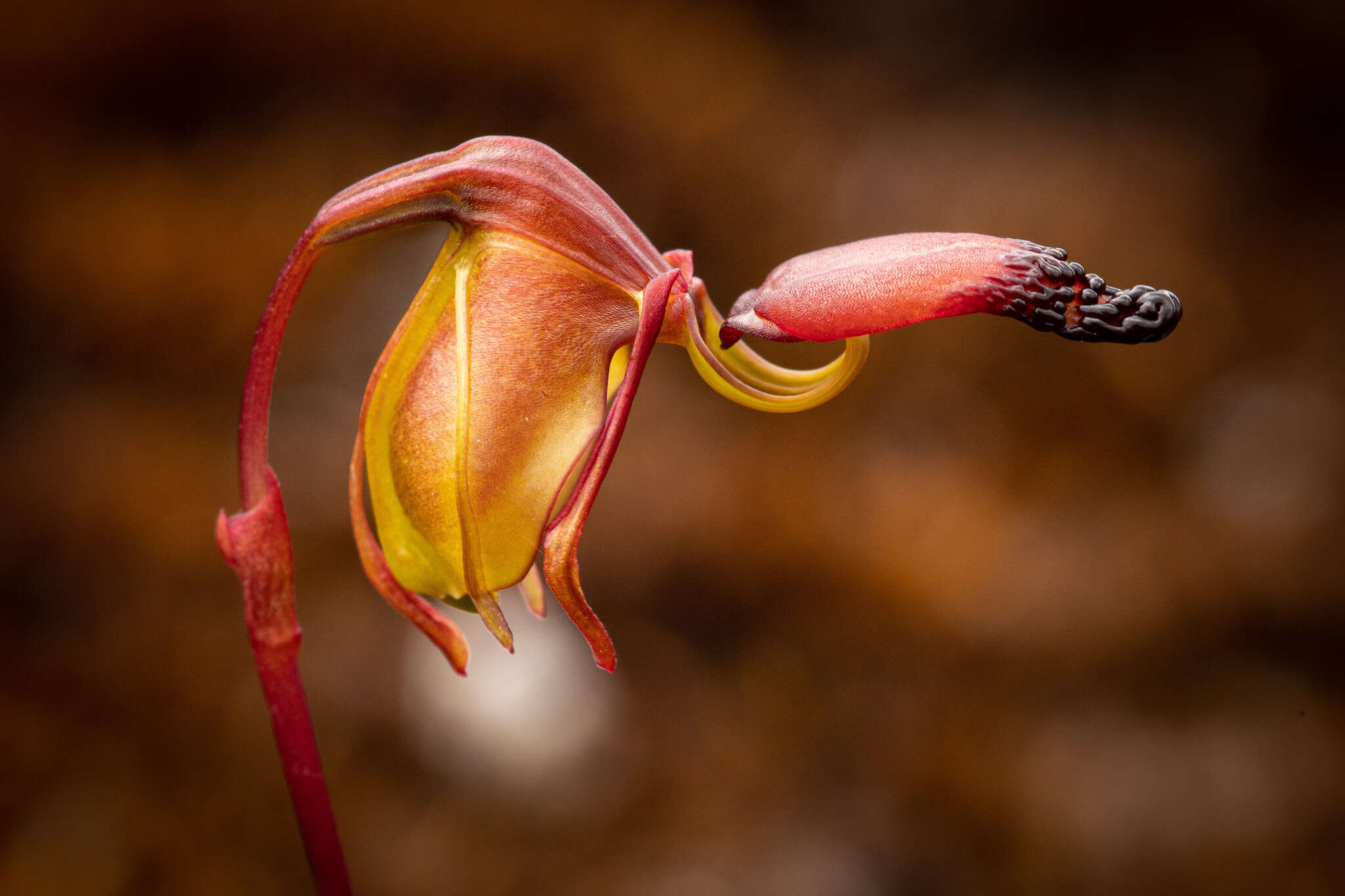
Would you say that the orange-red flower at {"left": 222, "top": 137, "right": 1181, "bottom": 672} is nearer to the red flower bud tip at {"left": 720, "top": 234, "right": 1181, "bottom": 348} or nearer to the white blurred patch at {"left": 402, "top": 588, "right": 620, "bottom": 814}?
the red flower bud tip at {"left": 720, "top": 234, "right": 1181, "bottom": 348}

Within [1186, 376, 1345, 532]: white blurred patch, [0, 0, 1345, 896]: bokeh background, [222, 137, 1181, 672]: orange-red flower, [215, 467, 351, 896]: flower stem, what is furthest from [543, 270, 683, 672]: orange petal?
[1186, 376, 1345, 532]: white blurred patch

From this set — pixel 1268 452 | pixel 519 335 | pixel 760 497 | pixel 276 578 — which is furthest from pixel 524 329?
pixel 1268 452

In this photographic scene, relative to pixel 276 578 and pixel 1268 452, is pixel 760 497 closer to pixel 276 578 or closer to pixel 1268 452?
pixel 1268 452

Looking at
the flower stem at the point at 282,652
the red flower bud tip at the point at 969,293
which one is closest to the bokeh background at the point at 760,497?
the flower stem at the point at 282,652

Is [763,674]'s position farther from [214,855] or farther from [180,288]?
[180,288]

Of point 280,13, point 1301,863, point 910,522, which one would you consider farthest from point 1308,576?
point 280,13
